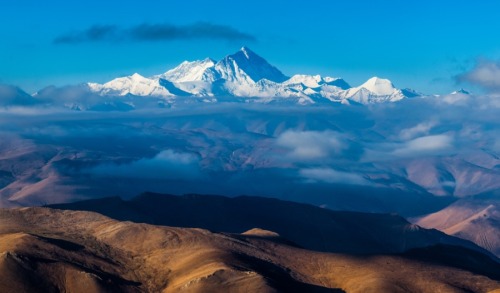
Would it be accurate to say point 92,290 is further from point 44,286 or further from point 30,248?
point 30,248

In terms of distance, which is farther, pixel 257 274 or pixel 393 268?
pixel 393 268

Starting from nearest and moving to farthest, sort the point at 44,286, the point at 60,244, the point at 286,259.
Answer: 1. the point at 44,286
2. the point at 60,244
3. the point at 286,259

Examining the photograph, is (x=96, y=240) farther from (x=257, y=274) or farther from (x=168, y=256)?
Answer: (x=257, y=274)

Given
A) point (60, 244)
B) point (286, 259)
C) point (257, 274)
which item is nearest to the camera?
point (257, 274)

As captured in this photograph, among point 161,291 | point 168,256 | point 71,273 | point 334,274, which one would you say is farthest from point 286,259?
point 71,273

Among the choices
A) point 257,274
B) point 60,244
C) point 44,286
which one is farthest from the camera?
point 60,244

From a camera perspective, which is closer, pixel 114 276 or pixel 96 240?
pixel 114 276
